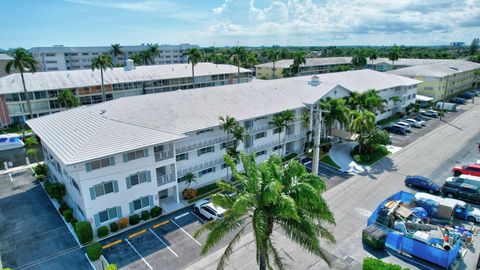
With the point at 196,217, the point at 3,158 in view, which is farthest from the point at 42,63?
the point at 196,217

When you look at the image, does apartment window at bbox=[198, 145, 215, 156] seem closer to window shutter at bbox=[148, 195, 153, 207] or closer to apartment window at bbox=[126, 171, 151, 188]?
apartment window at bbox=[126, 171, 151, 188]

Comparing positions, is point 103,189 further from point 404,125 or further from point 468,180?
point 404,125

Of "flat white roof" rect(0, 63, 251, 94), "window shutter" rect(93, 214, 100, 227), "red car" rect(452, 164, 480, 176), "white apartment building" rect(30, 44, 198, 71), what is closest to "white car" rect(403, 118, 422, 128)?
"red car" rect(452, 164, 480, 176)

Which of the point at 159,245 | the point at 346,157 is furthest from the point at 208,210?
the point at 346,157

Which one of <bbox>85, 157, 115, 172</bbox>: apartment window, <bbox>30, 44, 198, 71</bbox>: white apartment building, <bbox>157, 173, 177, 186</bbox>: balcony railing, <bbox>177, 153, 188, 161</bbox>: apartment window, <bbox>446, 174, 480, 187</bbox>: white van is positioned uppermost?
<bbox>30, 44, 198, 71</bbox>: white apartment building

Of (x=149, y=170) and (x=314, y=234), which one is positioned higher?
(x=314, y=234)

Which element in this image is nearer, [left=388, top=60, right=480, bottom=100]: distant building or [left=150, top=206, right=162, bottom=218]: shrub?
[left=150, top=206, right=162, bottom=218]: shrub

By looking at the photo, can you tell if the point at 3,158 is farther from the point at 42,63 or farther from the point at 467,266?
the point at 42,63
